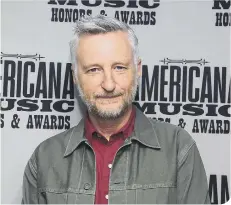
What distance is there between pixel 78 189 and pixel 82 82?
366mm

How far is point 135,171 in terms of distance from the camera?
1.37 meters

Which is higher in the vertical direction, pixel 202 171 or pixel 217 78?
pixel 217 78

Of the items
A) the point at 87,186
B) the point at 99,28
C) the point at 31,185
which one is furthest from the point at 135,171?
the point at 99,28

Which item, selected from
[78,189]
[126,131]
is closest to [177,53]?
[126,131]

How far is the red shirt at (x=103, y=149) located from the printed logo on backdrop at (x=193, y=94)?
220 mm

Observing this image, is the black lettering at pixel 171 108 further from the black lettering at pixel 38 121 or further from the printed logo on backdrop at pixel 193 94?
the black lettering at pixel 38 121

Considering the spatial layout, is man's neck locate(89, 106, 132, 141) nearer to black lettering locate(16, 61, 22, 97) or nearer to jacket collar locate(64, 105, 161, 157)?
jacket collar locate(64, 105, 161, 157)

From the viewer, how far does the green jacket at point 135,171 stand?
4.42ft

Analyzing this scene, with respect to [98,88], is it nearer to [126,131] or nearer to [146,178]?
[126,131]

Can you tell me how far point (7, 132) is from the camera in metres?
1.64

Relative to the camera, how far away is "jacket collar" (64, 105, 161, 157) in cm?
139

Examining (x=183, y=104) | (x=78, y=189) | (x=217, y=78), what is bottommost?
(x=78, y=189)

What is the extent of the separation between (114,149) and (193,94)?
43 cm

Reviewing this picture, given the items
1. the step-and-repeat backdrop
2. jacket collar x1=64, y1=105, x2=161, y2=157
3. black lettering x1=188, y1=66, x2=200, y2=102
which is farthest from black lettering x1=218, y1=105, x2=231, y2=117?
jacket collar x1=64, y1=105, x2=161, y2=157
